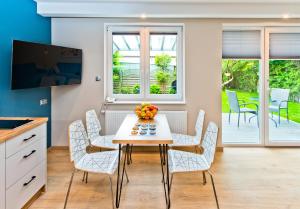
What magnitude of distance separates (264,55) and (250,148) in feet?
5.50

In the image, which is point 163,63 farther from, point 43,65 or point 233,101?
point 43,65

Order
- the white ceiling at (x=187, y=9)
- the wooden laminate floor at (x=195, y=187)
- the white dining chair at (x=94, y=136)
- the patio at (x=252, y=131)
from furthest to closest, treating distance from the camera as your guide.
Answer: the patio at (x=252, y=131) < the white ceiling at (x=187, y=9) < the white dining chair at (x=94, y=136) < the wooden laminate floor at (x=195, y=187)

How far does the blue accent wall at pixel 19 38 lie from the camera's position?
126 inches

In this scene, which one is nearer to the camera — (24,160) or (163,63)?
(24,160)

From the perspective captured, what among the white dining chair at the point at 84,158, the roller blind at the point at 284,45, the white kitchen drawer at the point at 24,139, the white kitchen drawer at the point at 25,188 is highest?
the roller blind at the point at 284,45

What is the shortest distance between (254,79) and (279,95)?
0.54 meters

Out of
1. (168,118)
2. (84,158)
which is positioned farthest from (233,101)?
(84,158)

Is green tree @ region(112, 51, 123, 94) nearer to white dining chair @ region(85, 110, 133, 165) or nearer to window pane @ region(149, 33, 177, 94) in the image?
window pane @ region(149, 33, 177, 94)

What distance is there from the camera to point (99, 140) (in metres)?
3.70

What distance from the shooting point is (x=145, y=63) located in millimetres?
4742

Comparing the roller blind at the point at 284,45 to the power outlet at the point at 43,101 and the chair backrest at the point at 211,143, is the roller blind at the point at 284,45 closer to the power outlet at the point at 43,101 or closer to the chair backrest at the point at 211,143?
the chair backrest at the point at 211,143

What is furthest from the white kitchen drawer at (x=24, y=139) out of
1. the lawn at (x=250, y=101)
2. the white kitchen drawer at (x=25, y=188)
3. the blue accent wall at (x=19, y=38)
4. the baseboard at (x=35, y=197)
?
the lawn at (x=250, y=101)

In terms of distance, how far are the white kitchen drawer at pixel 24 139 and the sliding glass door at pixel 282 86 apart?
3833 mm

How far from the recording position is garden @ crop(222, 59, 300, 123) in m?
4.86
